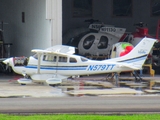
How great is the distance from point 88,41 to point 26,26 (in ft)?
12.0

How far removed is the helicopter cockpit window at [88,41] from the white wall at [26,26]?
319 cm

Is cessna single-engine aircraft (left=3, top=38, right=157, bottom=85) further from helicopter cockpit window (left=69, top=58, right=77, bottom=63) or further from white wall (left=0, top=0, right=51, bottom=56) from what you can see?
white wall (left=0, top=0, right=51, bottom=56)

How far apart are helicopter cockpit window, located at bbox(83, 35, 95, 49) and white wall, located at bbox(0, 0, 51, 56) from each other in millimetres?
3194

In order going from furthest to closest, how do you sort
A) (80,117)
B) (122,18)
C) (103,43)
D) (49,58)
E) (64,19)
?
(122,18)
(64,19)
(103,43)
(49,58)
(80,117)

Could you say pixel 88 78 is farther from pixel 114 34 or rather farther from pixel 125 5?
pixel 125 5

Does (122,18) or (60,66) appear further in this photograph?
(122,18)

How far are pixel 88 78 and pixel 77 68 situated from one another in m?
3.91

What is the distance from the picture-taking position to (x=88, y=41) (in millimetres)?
31750

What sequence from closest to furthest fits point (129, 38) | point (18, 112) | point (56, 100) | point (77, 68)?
point (18, 112), point (56, 100), point (77, 68), point (129, 38)

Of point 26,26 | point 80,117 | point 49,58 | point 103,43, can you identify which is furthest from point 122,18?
point 80,117

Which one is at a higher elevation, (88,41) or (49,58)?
(88,41)

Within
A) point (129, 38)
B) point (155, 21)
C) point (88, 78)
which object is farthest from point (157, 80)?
point (155, 21)

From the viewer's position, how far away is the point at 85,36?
32.0m

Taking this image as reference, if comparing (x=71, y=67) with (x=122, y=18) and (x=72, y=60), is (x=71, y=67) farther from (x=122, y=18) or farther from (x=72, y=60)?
(x=122, y=18)
